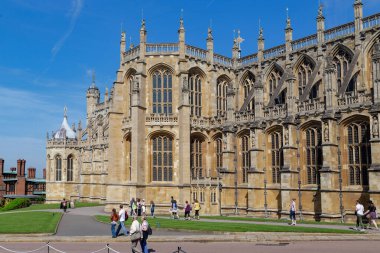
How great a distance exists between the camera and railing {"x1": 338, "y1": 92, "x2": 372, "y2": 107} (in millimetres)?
32125

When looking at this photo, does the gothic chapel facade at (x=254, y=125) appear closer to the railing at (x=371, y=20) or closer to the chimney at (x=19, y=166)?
the railing at (x=371, y=20)

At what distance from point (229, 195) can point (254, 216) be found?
4.07m

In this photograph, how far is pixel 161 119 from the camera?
142 ft

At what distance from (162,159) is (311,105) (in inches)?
609

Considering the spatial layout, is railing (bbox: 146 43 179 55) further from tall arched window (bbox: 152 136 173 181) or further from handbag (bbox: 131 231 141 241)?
handbag (bbox: 131 231 141 241)

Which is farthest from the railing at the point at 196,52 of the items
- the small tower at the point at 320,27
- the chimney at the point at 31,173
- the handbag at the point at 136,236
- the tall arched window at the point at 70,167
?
the chimney at the point at 31,173

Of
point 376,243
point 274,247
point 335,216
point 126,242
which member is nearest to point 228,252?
point 274,247

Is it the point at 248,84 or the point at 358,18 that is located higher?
the point at 358,18

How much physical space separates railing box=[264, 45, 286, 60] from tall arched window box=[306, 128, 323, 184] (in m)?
11.4

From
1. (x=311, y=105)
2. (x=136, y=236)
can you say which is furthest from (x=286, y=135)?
(x=136, y=236)

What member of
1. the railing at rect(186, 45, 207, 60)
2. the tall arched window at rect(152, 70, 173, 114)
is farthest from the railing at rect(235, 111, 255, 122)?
the railing at rect(186, 45, 207, 60)

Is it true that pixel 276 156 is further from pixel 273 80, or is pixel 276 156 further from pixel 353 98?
pixel 273 80

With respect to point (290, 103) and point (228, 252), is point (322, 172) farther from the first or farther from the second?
point (228, 252)

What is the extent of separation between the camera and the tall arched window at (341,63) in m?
38.6
